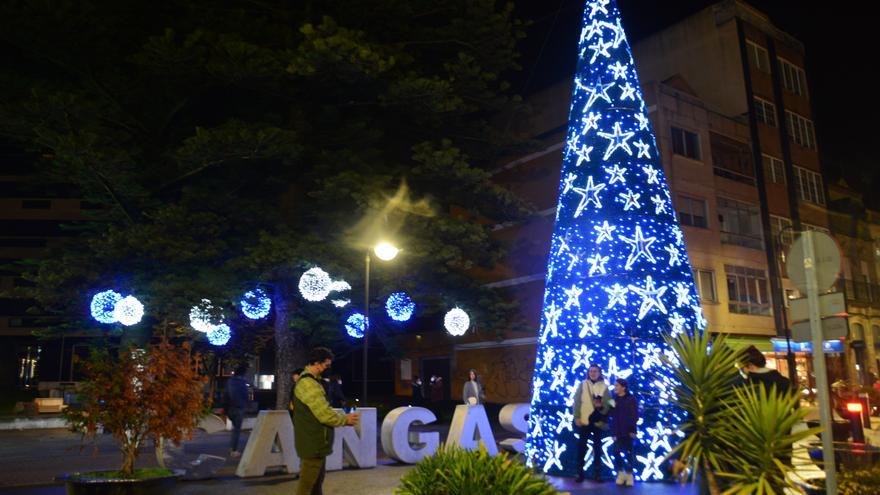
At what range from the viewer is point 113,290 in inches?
655

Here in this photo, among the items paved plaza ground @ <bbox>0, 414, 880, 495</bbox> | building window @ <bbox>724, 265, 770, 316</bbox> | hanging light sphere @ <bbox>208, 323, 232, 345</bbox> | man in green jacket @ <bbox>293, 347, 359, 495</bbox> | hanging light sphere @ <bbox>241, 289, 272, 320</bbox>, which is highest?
building window @ <bbox>724, 265, 770, 316</bbox>

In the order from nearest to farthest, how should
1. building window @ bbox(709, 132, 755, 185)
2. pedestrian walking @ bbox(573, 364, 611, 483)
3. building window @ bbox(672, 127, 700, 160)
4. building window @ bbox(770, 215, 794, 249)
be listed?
pedestrian walking @ bbox(573, 364, 611, 483)
building window @ bbox(672, 127, 700, 160)
building window @ bbox(709, 132, 755, 185)
building window @ bbox(770, 215, 794, 249)

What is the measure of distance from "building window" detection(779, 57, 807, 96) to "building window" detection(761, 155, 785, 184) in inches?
185

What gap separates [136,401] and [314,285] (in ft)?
25.1

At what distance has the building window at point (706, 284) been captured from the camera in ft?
98.3

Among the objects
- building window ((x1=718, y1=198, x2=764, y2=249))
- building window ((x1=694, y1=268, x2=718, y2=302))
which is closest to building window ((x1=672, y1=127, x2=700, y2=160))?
building window ((x1=718, y1=198, x2=764, y2=249))

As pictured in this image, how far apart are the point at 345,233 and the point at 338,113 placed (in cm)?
347

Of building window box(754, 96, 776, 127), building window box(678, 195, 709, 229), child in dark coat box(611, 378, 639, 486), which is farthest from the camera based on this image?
building window box(754, 96, 776, 127)

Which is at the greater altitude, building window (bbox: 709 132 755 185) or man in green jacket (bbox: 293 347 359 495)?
building window (bbox: 709 132 755 185)

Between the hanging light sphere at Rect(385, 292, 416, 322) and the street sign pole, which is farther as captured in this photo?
the hanging light sphere at Rect(385, 292, 416, 322)

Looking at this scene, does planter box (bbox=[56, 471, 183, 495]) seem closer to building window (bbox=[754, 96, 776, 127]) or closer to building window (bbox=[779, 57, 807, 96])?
building window (bbox=[754, 96, 776, 127])

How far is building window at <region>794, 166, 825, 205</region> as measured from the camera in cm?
3647

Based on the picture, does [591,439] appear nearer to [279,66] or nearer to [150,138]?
[279,66]

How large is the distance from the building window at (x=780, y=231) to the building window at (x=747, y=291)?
7.47 feet
